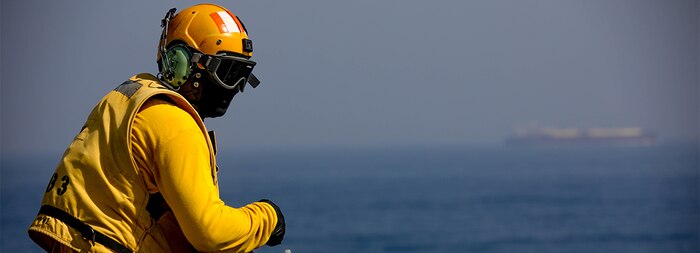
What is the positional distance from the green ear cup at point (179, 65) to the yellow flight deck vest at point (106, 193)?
9.5 inches

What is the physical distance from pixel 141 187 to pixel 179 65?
496 mm

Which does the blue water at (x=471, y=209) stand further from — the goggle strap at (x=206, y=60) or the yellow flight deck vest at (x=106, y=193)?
the yellow flight deck vest at (x=106, y=193)

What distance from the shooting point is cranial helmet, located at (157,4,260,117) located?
4.07m

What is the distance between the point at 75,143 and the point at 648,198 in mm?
102896

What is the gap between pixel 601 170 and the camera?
154375mm

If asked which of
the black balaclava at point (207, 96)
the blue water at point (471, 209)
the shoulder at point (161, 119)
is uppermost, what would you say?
the black balaclava at point (207, 96)

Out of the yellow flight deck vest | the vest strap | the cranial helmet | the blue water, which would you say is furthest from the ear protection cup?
the blue water

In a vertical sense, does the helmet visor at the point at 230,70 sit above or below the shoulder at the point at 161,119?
above

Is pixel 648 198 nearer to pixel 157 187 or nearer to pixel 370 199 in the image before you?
pixel 370 199

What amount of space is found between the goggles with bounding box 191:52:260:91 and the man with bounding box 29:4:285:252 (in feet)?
0.62

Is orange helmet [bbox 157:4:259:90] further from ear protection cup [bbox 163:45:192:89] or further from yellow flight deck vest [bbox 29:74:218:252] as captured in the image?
yellow flight deck vest [bbox 29:74:218:252]

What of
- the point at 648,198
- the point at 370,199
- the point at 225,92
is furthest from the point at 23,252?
the point at 648,198

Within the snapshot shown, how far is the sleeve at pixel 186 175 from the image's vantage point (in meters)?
3.68

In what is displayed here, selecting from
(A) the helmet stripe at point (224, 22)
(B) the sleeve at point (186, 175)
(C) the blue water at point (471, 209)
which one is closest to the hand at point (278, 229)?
(B) the sleeve at point (186, 175)
